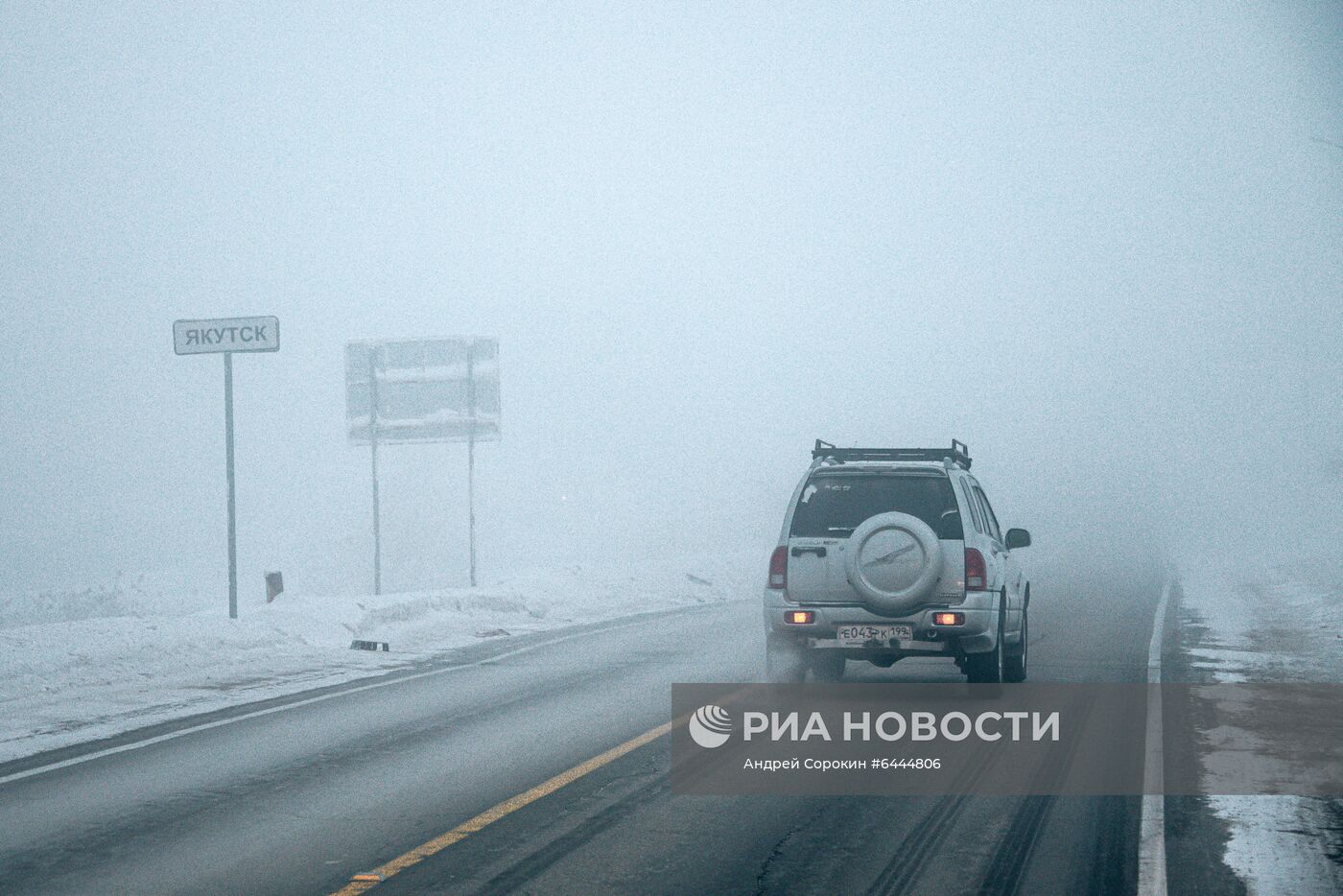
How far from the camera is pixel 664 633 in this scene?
1825cm

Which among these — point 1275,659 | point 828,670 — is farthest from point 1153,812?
point 1275,659

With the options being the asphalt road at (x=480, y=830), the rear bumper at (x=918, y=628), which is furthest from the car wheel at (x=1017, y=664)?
the asphalt road at (x=480, y=830)

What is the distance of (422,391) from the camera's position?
2939 cm

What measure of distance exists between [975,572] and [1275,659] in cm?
592

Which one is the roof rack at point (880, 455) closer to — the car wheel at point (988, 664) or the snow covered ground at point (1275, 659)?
the car wheel at point (988, 664)

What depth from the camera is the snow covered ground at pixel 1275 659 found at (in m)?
5.79

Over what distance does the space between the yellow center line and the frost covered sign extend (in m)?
20.6

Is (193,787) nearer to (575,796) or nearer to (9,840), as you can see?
(9,840)

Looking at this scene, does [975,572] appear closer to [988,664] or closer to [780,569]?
[988,664]

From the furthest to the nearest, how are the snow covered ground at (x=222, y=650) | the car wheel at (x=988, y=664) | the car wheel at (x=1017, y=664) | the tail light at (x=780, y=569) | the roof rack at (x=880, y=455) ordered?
1. the car wheel at (x=1017, y=664)
2. the roof rack at (x=880, y=455)
3. the snow covered ground at (x=222, y=650)
4. the tail light at (x=780, y=569)
5. the car wheel at (x=988, y=664)

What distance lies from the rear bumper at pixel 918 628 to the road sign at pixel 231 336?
9.80 m

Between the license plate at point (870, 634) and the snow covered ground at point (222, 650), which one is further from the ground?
the license plate at point (870, 634)

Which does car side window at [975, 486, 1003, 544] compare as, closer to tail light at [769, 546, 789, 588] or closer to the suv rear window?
the suv rear window

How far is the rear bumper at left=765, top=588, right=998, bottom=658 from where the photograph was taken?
1034cm
